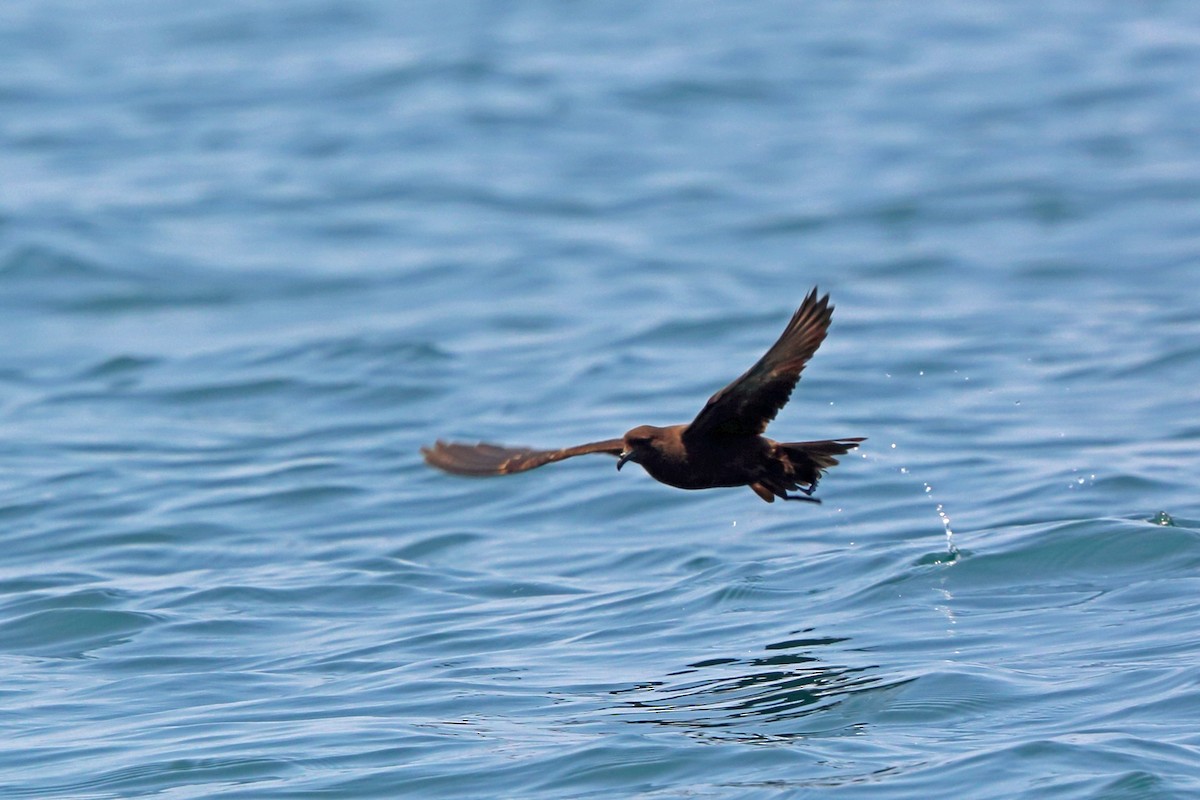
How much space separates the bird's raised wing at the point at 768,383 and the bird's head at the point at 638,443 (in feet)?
0.50

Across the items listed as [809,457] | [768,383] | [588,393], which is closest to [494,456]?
[809,457]

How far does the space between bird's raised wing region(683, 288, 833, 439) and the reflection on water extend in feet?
3.31

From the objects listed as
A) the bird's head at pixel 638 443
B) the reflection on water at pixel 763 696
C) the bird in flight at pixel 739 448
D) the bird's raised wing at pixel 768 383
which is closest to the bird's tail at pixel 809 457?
the bird in flight at pixel 739 448

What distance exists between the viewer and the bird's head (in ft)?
24.2

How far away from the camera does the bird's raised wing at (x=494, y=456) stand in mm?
7688

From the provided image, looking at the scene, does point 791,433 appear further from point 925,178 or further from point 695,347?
point 925,178

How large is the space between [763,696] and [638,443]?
4.01 ft

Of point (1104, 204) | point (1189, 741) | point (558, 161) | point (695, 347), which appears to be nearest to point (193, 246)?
point (558, 161)

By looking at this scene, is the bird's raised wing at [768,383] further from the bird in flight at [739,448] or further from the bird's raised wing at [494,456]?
the bird's raised wing at [494,456]

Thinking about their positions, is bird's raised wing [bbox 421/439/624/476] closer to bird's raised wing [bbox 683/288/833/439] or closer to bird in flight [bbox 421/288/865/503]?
bird in flight [bbox 421/288/865/503]

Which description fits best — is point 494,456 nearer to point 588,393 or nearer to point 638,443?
point 638,443

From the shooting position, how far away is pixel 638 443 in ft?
24.2

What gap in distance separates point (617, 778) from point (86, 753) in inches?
86.6

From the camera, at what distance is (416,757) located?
6.47m
